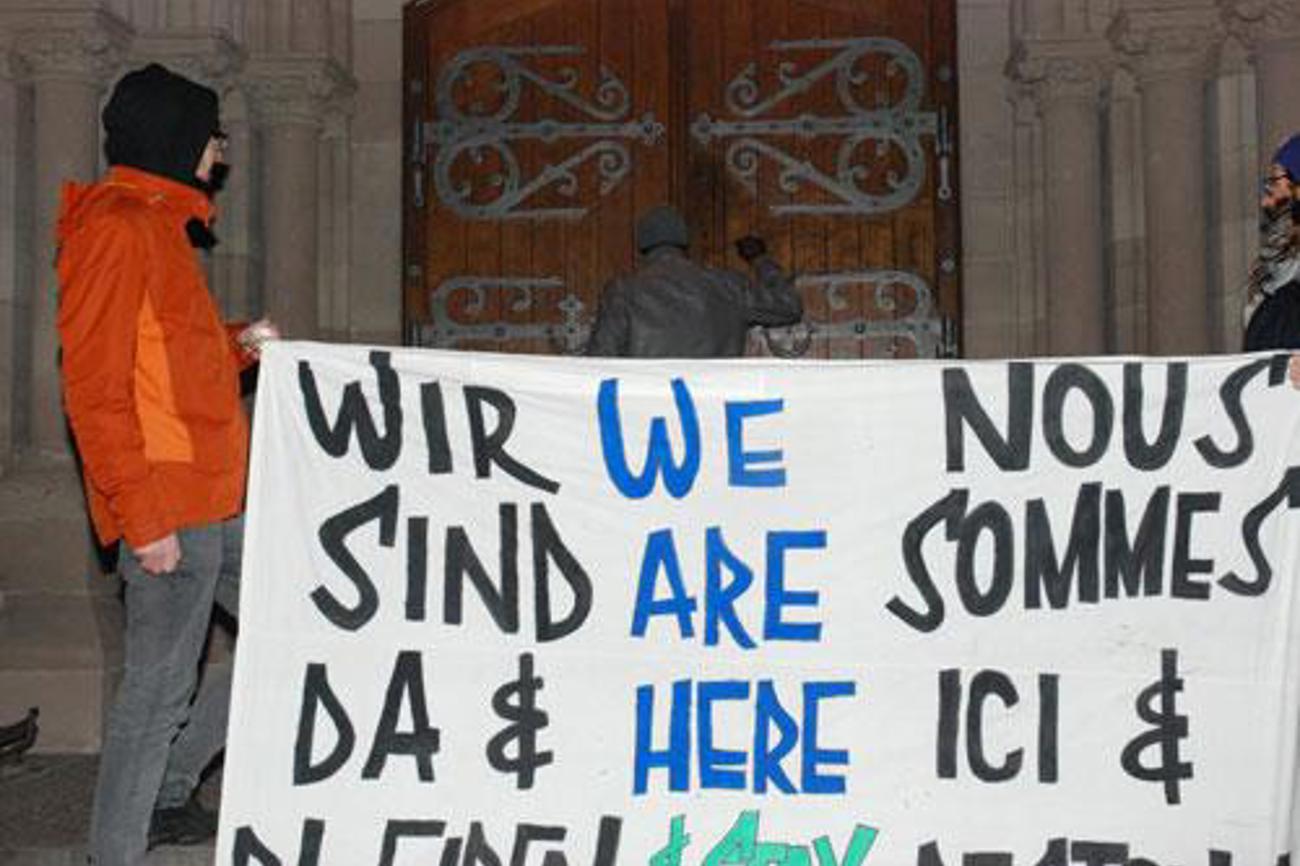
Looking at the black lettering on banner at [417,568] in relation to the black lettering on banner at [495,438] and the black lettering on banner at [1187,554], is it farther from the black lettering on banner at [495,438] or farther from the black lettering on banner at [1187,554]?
the black lettering on banner at [1187,554]

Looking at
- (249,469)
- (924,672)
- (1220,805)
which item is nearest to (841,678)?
(924,672)

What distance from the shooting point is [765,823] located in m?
3.46

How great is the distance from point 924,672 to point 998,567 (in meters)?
0.30

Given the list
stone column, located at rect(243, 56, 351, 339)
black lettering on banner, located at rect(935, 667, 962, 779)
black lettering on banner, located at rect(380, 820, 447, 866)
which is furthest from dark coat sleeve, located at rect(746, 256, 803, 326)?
black lettering on banner, located at rect(380, 820, 447, 866)

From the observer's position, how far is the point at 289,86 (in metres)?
6.96

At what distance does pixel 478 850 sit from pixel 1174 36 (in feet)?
15.3

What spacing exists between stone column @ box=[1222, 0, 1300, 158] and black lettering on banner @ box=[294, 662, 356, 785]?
14.5 ft

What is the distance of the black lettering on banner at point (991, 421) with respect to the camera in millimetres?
3678

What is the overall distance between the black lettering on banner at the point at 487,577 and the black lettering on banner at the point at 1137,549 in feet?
4.36

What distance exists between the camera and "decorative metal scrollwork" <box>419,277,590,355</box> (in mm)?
7184

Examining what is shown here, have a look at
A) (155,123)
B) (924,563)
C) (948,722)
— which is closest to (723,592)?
(924,563)

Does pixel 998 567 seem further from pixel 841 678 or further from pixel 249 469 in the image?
pixel 249 469

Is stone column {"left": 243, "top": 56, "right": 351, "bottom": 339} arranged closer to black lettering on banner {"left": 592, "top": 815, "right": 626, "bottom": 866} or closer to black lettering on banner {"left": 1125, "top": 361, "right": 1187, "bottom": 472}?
black lettering on banner {"left": 592, "top": 815, "right": 626, "bottom": 866}

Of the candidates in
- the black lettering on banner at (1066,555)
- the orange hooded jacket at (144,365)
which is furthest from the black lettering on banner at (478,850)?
the black lettering on banner at (1066,555)
